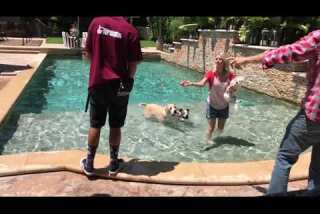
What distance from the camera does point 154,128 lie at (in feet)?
28.6

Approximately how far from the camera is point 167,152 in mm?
7238

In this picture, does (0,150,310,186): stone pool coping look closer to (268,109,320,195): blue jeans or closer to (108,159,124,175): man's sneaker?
(108,159,124,175): man's sneaker

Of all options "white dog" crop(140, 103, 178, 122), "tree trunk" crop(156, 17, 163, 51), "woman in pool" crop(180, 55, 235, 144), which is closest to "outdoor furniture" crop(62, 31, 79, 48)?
"tree trunk" crop(156, 17, 163, 51)

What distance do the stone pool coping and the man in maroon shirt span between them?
312 mm

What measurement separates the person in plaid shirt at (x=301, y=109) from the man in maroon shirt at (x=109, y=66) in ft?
3.86

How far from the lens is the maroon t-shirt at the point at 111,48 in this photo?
4.74 meters

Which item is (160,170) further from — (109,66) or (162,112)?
(162,112)

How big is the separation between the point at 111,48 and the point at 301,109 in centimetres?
193

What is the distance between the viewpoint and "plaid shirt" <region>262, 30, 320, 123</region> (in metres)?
3.87

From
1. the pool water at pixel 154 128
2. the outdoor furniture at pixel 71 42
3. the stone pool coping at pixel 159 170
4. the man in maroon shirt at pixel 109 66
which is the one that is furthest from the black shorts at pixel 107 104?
the outdoor furniture at pixel 71 42

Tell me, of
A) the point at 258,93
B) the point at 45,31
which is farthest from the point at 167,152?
the point at 45,31

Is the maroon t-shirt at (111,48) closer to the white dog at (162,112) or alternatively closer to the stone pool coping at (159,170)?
the stone pool coping at (159,170)
